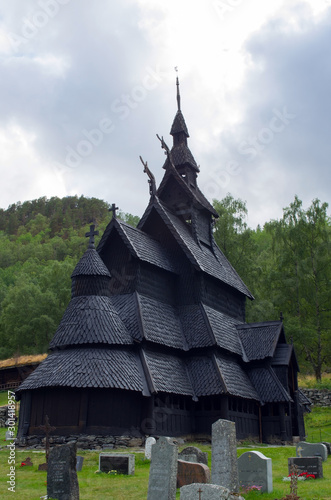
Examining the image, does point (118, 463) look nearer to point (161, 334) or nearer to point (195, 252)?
point (161, 334)

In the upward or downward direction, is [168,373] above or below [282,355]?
below

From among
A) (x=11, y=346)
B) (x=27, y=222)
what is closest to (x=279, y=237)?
(x=11, y=346)

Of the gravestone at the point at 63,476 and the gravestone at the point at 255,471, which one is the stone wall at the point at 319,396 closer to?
the gravestone at the point at 255,471

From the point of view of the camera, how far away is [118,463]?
13539mm

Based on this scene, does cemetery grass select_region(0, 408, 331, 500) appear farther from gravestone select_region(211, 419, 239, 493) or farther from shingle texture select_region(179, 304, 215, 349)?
shingle texture select_region(179, 304, 215, 349)

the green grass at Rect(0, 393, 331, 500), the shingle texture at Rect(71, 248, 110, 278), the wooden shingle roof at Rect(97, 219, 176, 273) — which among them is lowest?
the green grass at Rect(0, 393, 331, 500)

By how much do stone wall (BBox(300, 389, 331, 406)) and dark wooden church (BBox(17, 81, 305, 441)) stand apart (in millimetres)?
4721

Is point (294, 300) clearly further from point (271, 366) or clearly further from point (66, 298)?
point (66, 298)

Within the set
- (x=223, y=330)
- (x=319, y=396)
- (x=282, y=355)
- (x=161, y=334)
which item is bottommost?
(x=319, y=396)

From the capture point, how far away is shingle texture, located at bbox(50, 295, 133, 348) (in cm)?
2064

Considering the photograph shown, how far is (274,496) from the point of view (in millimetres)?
10422

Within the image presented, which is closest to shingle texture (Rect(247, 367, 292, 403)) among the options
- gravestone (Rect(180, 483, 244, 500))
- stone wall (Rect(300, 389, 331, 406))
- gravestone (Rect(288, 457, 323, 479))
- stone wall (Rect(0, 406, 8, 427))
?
stone wall (Rect(300, 389, 331, 406))

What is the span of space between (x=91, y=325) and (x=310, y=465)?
10666 millimetres

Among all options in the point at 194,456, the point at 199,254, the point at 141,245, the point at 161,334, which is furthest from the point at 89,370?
the point at 199,254
